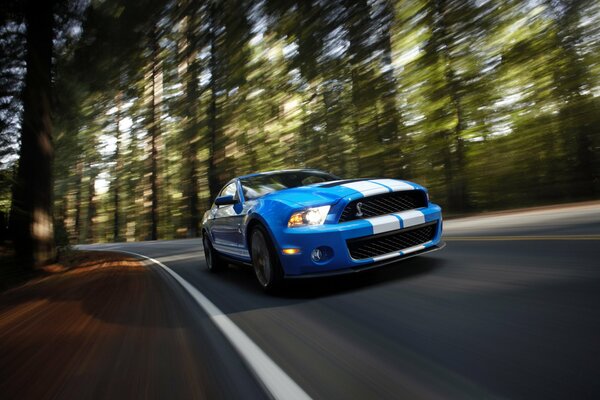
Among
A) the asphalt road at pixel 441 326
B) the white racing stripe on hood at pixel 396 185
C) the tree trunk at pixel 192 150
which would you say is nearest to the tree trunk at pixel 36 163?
the asphalt road at pixel 441 326

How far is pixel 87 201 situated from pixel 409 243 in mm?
52220

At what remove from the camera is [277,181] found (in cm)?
531

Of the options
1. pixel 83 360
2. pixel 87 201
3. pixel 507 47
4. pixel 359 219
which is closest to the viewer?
pixel 83 360

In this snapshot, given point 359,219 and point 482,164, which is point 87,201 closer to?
point 482,164

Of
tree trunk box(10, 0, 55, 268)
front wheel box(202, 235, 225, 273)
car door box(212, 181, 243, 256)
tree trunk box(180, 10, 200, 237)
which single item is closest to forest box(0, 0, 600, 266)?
tree trunk box(10, 0, 55, 268)

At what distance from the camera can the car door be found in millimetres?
5215

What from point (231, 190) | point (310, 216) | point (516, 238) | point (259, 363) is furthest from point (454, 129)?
point (259, 363)

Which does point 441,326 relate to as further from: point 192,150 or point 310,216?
point 192,150

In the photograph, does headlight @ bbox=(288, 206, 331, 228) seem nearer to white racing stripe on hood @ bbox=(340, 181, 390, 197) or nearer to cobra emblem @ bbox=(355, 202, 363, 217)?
cobra emblem @ bbox=(355, 202, 363, 217)

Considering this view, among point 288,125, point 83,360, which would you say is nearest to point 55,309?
point 83,360

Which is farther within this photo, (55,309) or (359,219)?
(55,309)

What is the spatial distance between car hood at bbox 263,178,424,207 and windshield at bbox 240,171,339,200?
2.14 ft

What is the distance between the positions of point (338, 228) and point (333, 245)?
155mm

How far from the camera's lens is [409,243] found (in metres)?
3.96
